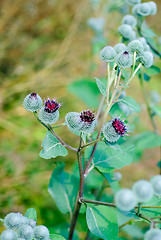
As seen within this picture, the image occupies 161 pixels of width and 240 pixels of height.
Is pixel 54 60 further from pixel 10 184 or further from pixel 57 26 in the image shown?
pixel 10 184

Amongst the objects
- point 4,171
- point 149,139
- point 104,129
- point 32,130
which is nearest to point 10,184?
point 4,171

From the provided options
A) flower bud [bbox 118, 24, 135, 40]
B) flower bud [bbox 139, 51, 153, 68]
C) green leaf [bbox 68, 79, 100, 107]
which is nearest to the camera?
flower bud [bbox 139, 51, 153, 68]

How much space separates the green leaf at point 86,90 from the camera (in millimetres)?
2571

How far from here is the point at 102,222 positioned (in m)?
0.88

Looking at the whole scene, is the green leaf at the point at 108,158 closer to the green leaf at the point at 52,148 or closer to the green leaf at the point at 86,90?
the green leaf at the point at 52,148

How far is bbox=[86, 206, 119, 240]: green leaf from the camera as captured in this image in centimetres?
84

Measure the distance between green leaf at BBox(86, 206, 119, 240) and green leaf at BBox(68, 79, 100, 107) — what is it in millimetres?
1678

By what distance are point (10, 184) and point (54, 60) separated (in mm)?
1768

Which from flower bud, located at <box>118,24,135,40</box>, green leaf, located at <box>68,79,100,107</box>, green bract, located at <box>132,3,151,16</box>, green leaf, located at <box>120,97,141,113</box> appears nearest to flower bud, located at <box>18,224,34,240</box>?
green leaf, located at <box>120,97,141,113</box>

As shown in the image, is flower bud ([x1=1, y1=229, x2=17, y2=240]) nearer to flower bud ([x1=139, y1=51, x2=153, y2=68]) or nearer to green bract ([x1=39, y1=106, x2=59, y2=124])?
green bract ([x1=39, y1=106, x2=59, y2=124])

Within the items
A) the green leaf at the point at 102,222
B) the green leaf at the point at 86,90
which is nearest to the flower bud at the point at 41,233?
the green leaf at the point at 102,222

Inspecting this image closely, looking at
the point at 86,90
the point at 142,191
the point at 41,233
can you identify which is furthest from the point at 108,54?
the point at 86,90

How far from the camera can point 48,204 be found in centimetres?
211

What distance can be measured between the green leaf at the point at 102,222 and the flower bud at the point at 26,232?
Answer: 0.22m
